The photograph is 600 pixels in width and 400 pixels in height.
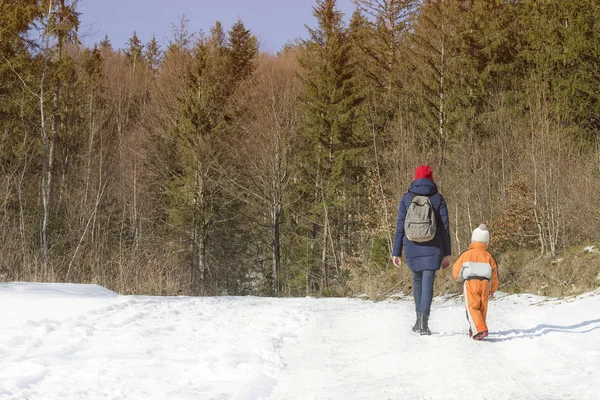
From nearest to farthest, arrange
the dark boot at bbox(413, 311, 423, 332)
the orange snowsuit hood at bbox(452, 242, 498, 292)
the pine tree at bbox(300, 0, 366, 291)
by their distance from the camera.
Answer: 1. the orange snowsuit hood at bbox(452, 242, 498, 292)
2. the dark boot at bbox(413, 311, 423, 332)
3. the pine tree at bbox(300, 0, 366, 291)

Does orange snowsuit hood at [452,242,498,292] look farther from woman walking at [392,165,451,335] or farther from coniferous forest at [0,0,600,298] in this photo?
coniferous forest at [0,0,600,298]

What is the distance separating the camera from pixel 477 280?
19.1 ft

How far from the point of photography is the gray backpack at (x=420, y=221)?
5.91 metres

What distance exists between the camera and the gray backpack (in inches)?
233

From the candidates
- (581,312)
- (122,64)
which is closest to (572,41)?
(581,312)

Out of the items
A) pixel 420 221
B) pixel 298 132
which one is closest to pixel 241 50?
pixel 298 132

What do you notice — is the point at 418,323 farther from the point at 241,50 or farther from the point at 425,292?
the point at 241,50

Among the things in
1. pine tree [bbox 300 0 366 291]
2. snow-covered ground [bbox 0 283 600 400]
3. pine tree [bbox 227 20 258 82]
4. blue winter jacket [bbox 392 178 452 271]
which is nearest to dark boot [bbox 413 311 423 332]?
snow-covered ground [bbox 0 283 600 400]

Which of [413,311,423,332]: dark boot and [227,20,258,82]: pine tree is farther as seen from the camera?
[227,20,258,82]: pine tree

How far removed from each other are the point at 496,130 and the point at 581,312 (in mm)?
14864

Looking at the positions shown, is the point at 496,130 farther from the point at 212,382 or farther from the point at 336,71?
the point at 212,382

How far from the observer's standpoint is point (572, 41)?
76.5 ft

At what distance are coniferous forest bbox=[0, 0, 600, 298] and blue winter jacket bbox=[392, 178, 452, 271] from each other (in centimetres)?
1063

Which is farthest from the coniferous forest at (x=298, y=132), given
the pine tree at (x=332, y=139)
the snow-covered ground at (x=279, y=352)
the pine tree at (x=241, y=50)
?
the snow-covered ground at (x=279, y=352)
